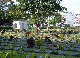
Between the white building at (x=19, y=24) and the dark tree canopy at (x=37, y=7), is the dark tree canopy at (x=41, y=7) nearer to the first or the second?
the dark tree canopy at (x=37, y=7)

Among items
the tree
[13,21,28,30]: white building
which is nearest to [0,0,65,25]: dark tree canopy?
the tree

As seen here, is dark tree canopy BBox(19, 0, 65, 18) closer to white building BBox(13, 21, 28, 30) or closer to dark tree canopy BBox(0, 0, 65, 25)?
dark tree canopy BBox(0, 0, 65, 25)

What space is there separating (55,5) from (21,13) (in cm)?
422

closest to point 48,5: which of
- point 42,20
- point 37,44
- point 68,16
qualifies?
point 42,20

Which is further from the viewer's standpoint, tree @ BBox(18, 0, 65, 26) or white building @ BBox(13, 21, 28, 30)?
white building @ BBox(13, 21, 28, 30)

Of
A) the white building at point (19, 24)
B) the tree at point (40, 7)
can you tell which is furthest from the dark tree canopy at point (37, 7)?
the white building at point (19, 24)

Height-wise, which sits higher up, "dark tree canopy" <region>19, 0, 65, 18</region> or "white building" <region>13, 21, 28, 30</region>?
"dark tree canopy" <region>19, 0, 65, 18</region>

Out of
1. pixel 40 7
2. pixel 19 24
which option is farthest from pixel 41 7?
pixel 19 24

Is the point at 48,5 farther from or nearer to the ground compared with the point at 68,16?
farther from the ground

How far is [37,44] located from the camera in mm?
16703

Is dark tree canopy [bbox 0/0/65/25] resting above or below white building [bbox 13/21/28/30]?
above

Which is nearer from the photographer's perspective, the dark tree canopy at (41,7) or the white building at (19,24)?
the dark tree canopy at (41,7)

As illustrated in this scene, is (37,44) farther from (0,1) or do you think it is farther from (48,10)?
(0,1)

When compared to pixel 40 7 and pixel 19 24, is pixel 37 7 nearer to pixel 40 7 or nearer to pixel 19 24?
pixel 40 7
